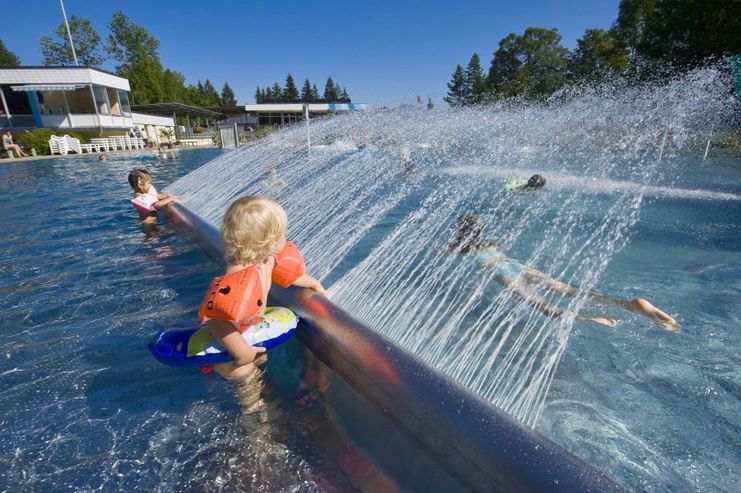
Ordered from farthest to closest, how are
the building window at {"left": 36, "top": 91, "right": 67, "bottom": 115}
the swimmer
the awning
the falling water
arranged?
the building window at {"left": 36, "top": 91, "right": 67, "bottom": 115}, the awning, the swimmer, the falling water

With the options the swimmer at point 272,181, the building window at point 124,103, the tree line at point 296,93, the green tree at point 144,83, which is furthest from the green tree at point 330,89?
the swimmer at point 272,181

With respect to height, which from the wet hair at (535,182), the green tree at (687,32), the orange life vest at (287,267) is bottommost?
the wet hair at (535,182)

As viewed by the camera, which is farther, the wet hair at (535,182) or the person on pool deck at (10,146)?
the person on pool deck at (10,146)

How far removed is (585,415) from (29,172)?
20300mm

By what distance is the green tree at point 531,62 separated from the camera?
4397cm

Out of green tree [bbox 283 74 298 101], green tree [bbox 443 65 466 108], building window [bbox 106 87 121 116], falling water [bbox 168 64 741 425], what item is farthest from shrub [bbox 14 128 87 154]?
green tree [bbox 283 74 298 101]

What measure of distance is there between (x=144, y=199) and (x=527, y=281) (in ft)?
20.0

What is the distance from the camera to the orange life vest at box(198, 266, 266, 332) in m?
2.05

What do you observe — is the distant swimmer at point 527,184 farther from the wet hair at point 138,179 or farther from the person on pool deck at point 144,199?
the wet hair at point 138,179

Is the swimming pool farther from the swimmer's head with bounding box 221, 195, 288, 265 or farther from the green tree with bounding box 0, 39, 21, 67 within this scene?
the green tree with bounding box 0, 39, 21, 67

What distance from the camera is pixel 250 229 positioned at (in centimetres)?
215

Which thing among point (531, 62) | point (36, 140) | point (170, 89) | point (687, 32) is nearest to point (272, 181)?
point (36, 140)

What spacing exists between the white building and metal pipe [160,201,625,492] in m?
34.3

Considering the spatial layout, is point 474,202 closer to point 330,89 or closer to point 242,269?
point 242,269
